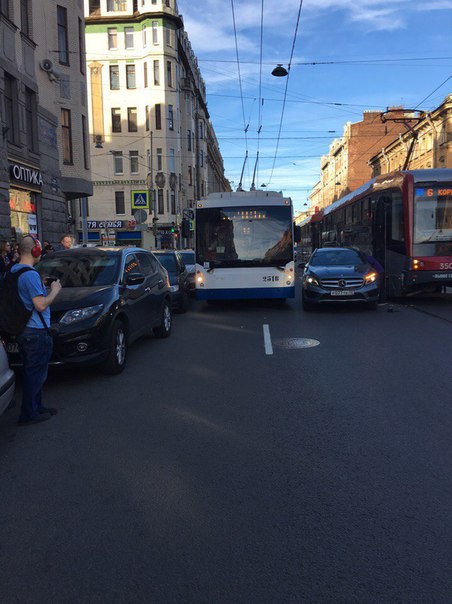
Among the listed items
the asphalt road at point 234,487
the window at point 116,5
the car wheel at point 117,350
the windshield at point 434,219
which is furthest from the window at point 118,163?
the asphalt road at point 234,487

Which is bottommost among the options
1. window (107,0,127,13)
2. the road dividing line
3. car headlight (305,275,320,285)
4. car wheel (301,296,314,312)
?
the road dividing line

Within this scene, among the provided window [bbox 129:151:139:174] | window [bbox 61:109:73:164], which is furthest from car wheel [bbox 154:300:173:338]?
window [bbox 129:151:139:174]

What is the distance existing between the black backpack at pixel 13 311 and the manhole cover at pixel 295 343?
4491mm

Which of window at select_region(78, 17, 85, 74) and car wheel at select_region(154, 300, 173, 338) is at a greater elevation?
window at select_region(78, 17, 85, 74)

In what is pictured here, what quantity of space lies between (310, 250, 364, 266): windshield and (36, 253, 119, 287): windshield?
286 inches

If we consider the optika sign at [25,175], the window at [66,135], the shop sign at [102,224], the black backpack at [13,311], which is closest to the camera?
the black backpack at [13,311]

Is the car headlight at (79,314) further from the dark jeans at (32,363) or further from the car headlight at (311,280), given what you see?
the car headlight at (311,280)

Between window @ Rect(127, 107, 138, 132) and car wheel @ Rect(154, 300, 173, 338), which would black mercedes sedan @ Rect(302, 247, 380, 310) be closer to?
car wheel @ Rect(154, 300, 173, 338)

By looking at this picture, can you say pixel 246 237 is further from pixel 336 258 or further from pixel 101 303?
pixel 101 303

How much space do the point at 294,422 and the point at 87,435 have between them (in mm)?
1895

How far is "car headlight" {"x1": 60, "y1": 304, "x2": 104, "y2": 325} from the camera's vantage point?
20.7 feet

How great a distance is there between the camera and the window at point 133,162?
45.9m

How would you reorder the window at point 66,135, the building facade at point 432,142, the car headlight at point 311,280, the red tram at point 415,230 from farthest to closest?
the building facade at point 432,142
the window at point 66,135
the red tram at point 415,230
the car headlight at point 311,280

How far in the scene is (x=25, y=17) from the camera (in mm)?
16906
